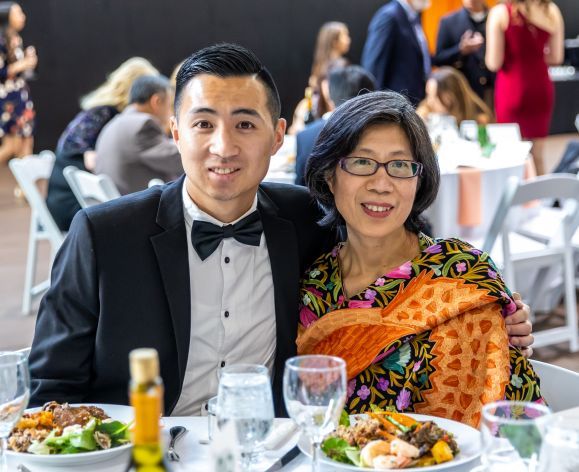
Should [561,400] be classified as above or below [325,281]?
below

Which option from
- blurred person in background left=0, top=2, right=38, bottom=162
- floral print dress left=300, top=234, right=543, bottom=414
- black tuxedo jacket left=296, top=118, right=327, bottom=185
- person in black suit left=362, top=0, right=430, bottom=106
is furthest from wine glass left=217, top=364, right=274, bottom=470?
blurred person in background left=0, top=2, right=38, bottom=162

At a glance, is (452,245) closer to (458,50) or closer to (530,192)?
(530,192)

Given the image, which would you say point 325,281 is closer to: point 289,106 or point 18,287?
point 18,287

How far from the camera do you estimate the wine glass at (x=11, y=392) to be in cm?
137

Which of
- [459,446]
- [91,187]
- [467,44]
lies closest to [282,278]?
[459,446]

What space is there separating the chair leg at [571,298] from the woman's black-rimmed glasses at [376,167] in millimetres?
2674

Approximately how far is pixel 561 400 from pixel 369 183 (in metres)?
0.61

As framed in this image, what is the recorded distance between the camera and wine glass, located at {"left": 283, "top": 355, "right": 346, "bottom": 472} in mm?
1292

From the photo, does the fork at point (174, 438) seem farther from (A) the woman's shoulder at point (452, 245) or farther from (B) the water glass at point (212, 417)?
(A) the woman's shoulder at point (452, 245)

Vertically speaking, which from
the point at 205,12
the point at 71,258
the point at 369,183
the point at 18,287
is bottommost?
the point at 18,287

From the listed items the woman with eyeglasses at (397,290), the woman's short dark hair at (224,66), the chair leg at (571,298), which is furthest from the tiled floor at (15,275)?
the woman's short dark hair at (224,66)

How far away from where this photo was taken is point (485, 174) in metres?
4.53

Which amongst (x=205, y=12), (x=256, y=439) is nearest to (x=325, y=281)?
(x=256, y=439)

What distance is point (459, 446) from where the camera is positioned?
1511mm
